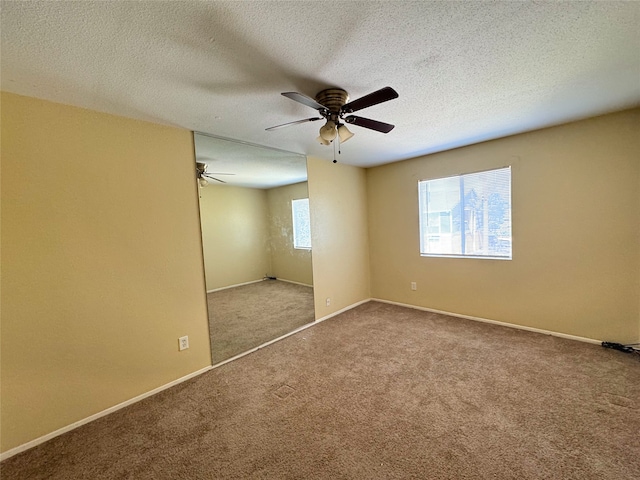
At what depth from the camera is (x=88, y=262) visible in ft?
6.41

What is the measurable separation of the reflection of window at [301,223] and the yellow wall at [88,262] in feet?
4.39

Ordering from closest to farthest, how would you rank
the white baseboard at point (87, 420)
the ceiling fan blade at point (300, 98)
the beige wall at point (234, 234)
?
the ceiling fan blade at point (300, 98) → the white baseboard at point (87, 420) → the beige wall at point (234, 234)

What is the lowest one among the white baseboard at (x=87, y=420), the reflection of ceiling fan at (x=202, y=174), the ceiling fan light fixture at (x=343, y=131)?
the white baseboard at (x=87, y=420)

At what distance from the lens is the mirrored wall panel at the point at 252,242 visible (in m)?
2.74

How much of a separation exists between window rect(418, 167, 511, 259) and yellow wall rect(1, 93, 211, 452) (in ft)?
10.2

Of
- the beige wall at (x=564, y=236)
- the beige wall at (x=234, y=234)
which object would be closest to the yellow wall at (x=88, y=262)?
the beige wall at (x=234, y=234)

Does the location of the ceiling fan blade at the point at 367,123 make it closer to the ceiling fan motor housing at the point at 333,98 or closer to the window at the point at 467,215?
the ceiling fan motor housing at the point at 333,98

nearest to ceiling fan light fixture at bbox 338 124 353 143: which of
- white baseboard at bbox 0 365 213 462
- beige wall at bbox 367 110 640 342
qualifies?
beige wall at bbox 367 110 640 342

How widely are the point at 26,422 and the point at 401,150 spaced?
414 cm

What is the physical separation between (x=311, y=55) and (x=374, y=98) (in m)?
0.42

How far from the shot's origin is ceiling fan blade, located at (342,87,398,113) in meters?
1.46

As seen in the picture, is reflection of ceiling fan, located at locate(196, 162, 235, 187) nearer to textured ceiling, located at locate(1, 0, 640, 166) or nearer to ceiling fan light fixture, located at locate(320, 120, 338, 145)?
textured ceiling, located at locate(1, 0, 640, 166)

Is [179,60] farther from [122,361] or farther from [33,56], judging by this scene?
[122,361]

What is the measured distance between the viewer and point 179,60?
1.44 metres
